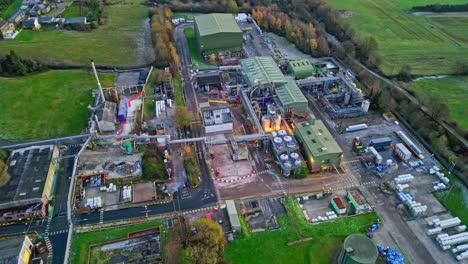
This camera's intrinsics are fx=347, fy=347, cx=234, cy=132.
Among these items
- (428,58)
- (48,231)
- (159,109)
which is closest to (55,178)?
(48,231)

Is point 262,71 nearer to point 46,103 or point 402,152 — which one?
point 402,152

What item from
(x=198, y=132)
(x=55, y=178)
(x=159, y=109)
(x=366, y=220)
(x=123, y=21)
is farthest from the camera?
(x=123, y=21)

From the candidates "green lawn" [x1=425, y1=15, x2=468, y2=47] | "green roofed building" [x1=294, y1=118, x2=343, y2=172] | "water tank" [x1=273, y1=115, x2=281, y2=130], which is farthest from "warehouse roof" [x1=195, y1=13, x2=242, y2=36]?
"green lawn" [x1=425, y1=15, x2=468, y2=47]

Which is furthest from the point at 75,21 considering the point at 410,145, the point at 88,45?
the point at 410,145

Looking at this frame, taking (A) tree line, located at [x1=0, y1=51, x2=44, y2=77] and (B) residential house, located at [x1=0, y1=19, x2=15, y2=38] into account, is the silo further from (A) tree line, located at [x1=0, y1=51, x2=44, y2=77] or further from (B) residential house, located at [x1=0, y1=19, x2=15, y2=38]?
(B) residential house, located at [x1=0, y1=19, x2=15, y2=38]

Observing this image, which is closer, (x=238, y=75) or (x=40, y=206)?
(x=40, y=206)

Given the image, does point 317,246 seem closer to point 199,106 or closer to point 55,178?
point 199,106

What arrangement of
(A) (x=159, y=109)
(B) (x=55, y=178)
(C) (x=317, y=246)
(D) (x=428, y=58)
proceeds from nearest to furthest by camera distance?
(C) (x=317, y=246) < (B) (x=55, y=178) < (A) (x=159, y=109) < (D) (x=428, y=58)

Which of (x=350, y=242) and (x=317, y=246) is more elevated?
(x=350, y=242)
